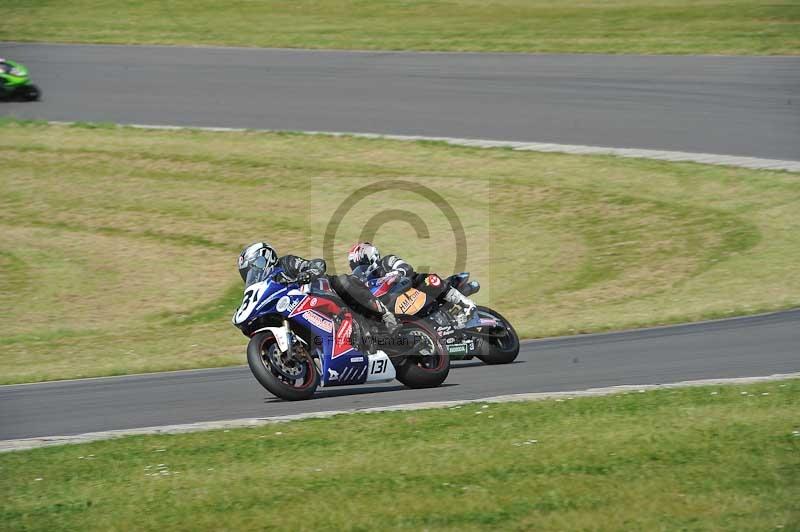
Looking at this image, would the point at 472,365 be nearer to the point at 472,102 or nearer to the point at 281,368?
the point at 281,368

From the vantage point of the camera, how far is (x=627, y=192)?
21312mm

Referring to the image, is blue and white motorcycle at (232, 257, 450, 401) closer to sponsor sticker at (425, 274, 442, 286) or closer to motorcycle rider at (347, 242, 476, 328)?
motorcycle rider at (347, 242, 476, 328)

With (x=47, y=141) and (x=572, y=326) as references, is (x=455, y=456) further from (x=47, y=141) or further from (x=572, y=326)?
(x=47, y=141)

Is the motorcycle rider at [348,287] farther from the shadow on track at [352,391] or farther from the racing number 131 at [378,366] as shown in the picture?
the shadow on track at [352,391]

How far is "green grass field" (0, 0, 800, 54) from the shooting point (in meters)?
32.8

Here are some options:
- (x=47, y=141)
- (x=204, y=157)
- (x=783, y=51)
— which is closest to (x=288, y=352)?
(x=204, y=157)

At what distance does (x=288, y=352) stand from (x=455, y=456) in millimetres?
2817

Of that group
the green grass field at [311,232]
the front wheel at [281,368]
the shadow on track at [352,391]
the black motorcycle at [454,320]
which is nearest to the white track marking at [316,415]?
the front wheel at [281,368]

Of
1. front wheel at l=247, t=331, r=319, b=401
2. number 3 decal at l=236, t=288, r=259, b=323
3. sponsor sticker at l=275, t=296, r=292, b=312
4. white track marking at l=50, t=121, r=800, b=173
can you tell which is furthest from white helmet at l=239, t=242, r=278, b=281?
white track marking at l=50, t=121, r=800, b=173

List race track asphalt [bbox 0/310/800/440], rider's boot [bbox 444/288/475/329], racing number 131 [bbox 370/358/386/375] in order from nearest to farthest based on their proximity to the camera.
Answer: race track asphalt [bbox 0/310/800/440] → racing number 131 [bbox 370/358/386/375] → rider's boot [bbox 444/288/475/329]

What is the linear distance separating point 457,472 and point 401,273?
12.8 feet

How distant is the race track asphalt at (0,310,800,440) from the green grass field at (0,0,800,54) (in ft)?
64.9

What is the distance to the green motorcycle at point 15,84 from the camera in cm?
2859

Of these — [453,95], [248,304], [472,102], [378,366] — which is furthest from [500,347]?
[453,95]
